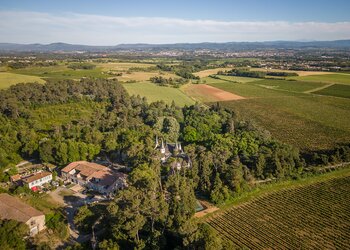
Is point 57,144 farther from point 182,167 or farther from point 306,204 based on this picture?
point 306,204

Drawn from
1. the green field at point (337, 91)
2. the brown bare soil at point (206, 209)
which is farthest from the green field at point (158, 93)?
the brown bare soil at point (206, 209)

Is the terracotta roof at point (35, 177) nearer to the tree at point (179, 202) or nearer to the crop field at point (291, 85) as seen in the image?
the tree at point (179, 202)

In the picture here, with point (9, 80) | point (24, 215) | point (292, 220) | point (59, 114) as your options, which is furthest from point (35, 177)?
point (9, 80)

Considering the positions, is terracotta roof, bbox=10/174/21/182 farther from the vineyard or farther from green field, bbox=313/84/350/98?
green field, bbox=313/84/350/98

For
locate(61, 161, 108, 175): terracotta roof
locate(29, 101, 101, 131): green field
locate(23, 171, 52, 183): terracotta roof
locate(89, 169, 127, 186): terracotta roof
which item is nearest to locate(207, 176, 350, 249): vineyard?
locate(89, 169, 127, 186): terracotta roof

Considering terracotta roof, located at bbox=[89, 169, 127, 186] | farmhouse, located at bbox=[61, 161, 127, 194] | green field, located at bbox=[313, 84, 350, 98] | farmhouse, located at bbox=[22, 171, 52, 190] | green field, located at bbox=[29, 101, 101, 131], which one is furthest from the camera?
green field, located at bbox=[313, 84, 350, 98]
